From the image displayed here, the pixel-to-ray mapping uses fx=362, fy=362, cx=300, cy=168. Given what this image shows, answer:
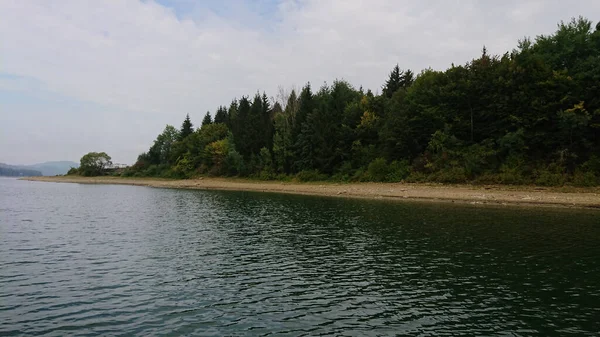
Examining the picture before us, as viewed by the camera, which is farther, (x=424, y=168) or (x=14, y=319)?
(x=424, y=168)

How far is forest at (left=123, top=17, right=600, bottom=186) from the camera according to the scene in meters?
49.8

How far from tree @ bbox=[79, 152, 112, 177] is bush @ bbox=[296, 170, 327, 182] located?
103731 millimetres

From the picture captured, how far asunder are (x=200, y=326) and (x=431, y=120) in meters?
60.8

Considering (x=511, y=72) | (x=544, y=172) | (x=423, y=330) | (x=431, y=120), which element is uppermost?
(x=511, y=72)

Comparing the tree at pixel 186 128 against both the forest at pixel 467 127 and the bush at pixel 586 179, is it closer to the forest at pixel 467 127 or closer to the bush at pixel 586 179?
the forest at pixel 467 127

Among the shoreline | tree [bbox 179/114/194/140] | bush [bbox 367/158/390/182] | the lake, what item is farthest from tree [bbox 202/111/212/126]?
the lake

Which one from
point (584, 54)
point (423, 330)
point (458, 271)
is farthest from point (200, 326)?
point (584, 54)

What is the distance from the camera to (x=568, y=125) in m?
48.6

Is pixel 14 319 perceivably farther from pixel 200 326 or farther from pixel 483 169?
pixel 483 169

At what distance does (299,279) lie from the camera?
15883 millimetres

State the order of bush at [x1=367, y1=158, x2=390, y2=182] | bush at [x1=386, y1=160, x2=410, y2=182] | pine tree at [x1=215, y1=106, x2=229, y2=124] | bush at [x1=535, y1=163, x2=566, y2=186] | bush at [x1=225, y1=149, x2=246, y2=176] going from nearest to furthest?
bush at [x1=535, y1=163, x2=566, y2=186] < bush at [x1=386, y1=160, x2=410, y2=182] < bush at [x1=367, y1=158, x2=390, y2=182] < bush at [x1=225, y1=149, x2=246, y2=176] < pine tree at [x1=215, y1=106, x2=229, y2=124]

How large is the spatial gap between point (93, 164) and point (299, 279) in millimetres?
154153

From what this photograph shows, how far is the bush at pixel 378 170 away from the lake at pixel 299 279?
35581 millimetres

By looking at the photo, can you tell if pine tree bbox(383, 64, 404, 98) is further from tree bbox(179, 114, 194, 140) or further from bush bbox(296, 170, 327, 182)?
tree bbox(179, 114, 194, 140)
